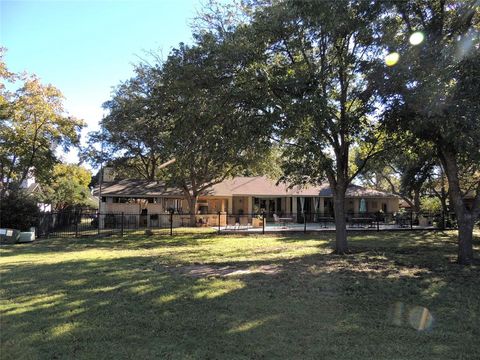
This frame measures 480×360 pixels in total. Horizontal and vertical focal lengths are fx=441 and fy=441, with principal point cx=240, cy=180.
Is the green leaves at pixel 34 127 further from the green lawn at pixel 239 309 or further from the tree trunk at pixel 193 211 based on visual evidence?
Answer: the green lawn at pixel 239 309

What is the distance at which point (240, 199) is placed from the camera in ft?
131

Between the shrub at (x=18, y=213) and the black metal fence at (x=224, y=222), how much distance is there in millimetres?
1236

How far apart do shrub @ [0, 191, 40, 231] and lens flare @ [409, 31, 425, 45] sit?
19869mm

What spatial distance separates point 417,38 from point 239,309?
961cm

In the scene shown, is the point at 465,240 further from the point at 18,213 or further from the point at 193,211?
the point at 193,211

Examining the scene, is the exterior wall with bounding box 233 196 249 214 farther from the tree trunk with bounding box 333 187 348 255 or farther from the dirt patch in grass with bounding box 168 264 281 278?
the dirt patch in grass with bounding box 168 264 281 278

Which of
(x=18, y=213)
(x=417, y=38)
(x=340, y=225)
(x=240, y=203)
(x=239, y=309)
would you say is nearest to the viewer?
(x=239, y=309)

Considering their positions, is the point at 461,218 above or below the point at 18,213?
below

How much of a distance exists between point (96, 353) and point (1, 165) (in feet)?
111

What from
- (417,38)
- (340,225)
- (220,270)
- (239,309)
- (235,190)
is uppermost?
(417,38)

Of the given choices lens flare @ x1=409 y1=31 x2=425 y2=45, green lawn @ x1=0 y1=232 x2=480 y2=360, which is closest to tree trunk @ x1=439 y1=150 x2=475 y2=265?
green lawn @ x1=0 y1=232 x2=480 y2=360

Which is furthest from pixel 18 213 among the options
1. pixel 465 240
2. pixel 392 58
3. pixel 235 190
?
pixel 465 240

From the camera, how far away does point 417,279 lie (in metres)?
10.1

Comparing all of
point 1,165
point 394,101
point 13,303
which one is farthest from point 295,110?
point 1,165
